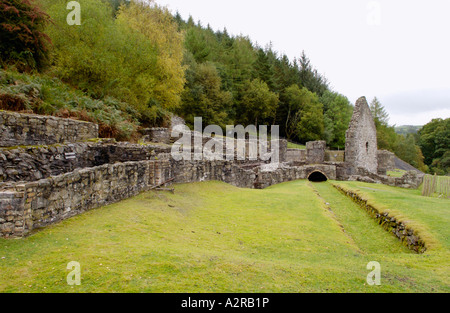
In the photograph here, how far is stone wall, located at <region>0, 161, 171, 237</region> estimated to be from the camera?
559 centimetres

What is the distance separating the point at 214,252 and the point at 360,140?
30672 millimetres

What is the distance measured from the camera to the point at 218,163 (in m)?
16.8

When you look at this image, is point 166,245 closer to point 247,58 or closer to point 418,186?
point 418,186

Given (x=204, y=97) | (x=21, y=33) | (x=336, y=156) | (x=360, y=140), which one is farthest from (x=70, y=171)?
(x=204, y=97)

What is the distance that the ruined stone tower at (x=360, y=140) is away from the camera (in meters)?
31.0

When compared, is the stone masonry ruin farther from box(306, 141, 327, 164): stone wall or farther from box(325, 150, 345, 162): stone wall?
box(325, 150, 345, 162): stone wall

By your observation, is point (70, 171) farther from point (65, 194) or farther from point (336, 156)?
point (336, 156)

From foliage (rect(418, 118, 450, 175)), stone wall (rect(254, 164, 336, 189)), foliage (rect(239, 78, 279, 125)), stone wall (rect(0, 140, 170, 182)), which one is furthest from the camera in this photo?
foliage (rect(418, 118, 450, 175))

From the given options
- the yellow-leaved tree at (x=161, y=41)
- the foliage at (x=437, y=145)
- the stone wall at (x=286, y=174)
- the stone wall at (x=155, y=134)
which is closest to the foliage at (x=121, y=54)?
the yellow-leaved tree at (x=161, y=41)

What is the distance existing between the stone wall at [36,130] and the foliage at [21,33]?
5185 mm

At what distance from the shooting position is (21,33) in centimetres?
1476

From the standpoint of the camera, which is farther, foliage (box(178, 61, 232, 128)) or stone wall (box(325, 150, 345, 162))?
foliage (box(178, 61, 232, 128))

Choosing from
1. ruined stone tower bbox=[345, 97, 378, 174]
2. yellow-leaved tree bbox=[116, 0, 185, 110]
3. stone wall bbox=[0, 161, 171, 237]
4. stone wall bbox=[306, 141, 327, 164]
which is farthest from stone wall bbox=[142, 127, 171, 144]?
ruined stone tower bbox=[345, 97, 378, 174]

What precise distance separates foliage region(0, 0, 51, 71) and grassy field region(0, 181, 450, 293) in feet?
38.1
